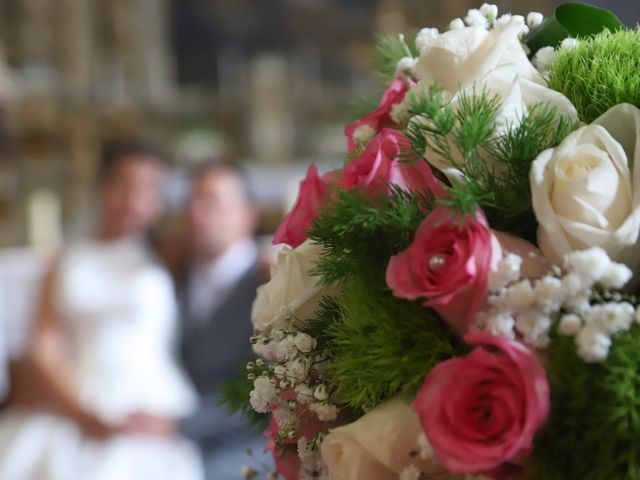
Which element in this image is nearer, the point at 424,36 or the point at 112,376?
the point at 424,36

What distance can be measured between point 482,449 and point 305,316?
170 millimetres

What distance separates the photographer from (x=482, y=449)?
349 mm

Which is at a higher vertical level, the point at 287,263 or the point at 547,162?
the point at 547,162

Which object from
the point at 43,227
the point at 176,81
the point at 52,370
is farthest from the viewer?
the point at 176,81

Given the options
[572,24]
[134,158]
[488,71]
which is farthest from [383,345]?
[134,158]

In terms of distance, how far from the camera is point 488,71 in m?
0.45

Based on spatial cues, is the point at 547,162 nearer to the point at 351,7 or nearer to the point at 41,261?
the point at 41,261

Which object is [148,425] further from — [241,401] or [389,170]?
[389,170]

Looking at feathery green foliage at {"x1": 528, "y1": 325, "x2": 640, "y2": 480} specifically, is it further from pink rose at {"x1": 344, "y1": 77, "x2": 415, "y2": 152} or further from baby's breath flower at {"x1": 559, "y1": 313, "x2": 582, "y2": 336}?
pink rose at {"x1": 344, "y1": 77, "x2": 415, "y2": 152}

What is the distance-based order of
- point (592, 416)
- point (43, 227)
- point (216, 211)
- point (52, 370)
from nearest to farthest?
1. point (592, 416)
2. point (52, 370)
3. point (216, 211)
4. point (43, 227)

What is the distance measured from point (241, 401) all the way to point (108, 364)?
6.46 ft

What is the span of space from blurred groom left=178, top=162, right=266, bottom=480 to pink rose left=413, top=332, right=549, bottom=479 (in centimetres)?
210

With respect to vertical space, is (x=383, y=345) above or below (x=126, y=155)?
above

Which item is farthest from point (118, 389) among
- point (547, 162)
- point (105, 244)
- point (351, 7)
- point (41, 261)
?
point (351, 7)
